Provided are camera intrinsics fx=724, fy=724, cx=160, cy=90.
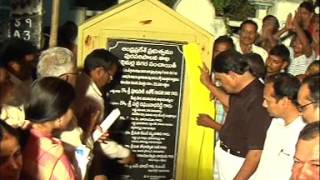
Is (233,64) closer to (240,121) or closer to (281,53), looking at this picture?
(240,121)

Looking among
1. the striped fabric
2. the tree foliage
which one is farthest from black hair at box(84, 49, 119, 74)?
the tree foliage

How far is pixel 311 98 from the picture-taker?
3723mm

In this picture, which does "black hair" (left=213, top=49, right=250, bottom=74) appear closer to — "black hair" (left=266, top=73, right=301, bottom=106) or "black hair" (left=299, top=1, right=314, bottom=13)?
"black hair" (left=266, top=73, right=301, bottom=106)

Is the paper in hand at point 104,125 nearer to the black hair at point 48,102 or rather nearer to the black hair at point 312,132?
the black hair at point 48,102

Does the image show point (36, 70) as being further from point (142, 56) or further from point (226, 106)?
point (226, 106)

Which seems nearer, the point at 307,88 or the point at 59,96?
the point at 307,88

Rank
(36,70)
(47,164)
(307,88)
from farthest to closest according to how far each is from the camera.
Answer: (36,70), (47,164), (307,88)

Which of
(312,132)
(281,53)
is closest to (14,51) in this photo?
(312,132)

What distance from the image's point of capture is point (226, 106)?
241 inches

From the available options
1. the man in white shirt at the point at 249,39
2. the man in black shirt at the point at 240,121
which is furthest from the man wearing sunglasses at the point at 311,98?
the man in white shirt at the point at 249,39

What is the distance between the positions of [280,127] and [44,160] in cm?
164

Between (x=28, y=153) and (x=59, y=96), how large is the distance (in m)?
0.38

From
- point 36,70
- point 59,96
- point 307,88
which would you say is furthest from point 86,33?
point 307,88

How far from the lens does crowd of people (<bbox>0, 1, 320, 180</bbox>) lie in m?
4.16
